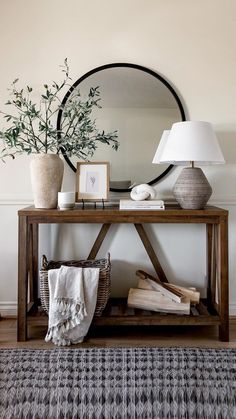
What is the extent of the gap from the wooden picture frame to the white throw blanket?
522mm

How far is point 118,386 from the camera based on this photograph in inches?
31.3

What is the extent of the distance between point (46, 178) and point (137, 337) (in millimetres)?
1127

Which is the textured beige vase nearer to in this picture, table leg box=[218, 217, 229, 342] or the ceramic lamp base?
the ceramic lamp base

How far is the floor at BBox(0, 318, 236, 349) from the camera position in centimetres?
201

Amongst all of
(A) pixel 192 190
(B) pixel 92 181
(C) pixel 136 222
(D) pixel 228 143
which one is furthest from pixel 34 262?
(D) pixel 228 143

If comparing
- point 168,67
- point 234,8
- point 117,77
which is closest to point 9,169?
point 117,77

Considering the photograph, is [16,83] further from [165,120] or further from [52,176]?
[165,120]

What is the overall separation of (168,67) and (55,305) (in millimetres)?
1787

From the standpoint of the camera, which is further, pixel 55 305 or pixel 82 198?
pixel 82 198

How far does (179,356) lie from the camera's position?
84 centimetres

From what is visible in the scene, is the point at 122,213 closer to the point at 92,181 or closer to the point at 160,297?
the point at 92,181

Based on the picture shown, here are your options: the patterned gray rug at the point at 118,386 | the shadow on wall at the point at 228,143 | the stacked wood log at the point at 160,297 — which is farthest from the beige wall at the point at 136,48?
the patterned gray rug at the point at 118,386

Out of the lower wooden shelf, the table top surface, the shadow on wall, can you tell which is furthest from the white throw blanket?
the shadow on wall

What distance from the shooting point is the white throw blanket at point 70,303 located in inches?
76.7
